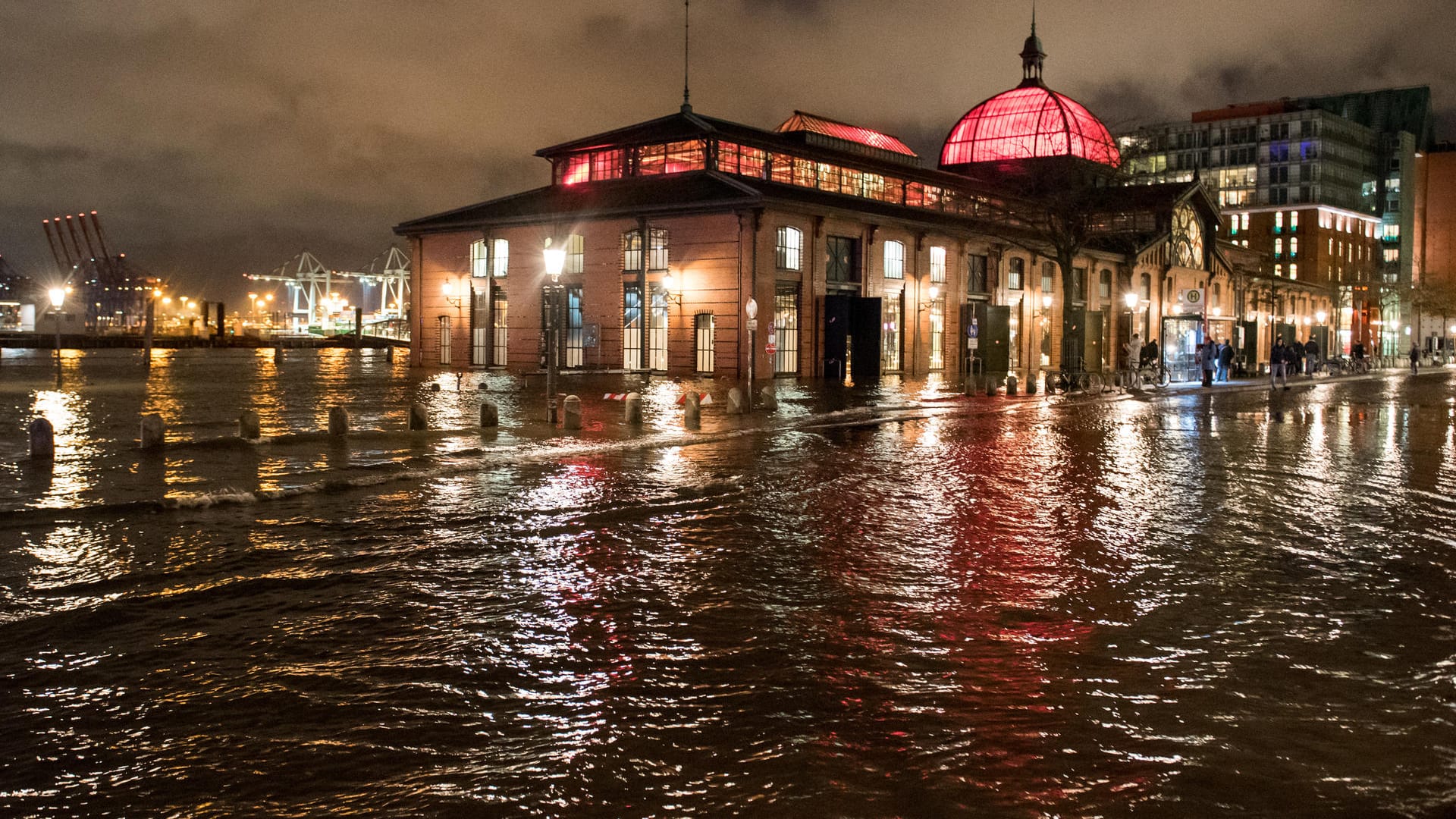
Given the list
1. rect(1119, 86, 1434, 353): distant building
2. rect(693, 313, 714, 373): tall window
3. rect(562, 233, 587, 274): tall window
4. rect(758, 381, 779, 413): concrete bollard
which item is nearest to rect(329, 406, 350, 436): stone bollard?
rect(758, 381, 779, 413): concrete bollard

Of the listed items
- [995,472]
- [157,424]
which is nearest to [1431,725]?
[995,472]

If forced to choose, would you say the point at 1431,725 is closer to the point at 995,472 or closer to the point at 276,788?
the point at 276,788

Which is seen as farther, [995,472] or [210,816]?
[995,472]

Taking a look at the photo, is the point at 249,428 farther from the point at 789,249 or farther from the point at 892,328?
the point at 892,328

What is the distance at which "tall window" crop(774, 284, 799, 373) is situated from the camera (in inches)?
1887

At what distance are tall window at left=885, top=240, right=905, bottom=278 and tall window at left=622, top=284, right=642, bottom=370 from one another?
1142cm

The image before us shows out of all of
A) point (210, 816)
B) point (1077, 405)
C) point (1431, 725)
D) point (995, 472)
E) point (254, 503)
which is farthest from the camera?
point (1077, 405)

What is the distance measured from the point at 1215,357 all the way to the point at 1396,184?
123 m

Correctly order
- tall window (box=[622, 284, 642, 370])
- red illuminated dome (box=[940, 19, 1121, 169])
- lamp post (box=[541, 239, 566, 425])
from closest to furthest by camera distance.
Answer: lamp post (box=[541, 239, 566, 425]) → tall window (box=[622, 284, 642, 370]) → red illuminated dome (box=[940, 19, 1121, 169])

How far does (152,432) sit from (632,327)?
34.2m

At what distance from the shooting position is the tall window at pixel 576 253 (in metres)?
53.1

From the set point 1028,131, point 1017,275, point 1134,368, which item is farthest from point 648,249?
point 1028,131

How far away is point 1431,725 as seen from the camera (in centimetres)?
569

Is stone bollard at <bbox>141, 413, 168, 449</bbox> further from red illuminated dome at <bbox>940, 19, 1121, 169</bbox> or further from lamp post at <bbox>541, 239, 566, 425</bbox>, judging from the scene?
red illuminated dome at <bbox>940, 19, 1121, 169</bbox>
